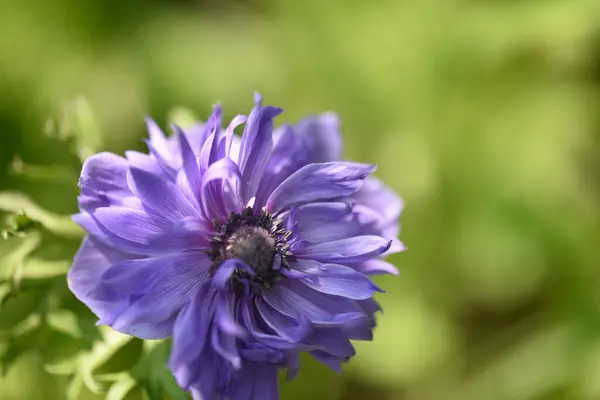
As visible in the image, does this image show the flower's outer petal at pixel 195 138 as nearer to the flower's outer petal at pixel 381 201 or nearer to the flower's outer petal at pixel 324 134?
the flower's outer petal at pixel 324 134

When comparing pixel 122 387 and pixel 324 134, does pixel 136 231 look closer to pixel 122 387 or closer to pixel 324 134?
pixel 122 387

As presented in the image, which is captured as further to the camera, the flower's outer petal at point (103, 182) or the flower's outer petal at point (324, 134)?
the flower's outer petal at point (324, 134)

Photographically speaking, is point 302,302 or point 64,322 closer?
point 302,302

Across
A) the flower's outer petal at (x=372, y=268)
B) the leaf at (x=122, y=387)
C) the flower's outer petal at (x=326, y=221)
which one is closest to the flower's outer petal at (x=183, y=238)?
the flower's outer petal at (x=326, y=221)

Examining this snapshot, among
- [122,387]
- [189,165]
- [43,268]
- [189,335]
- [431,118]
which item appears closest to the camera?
[189,335]

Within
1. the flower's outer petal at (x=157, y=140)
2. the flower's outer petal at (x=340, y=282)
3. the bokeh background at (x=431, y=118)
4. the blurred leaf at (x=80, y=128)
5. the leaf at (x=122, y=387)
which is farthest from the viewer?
the bokeh background at (x=431, y=118)

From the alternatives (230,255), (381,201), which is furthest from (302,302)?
(381,201)

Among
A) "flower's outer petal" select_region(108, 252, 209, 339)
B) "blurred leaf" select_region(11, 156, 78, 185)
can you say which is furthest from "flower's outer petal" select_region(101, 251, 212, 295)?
"blurred leaf" select_region(11, 156, 78, 185)

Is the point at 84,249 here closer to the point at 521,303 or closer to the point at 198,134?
the point at 198,134
